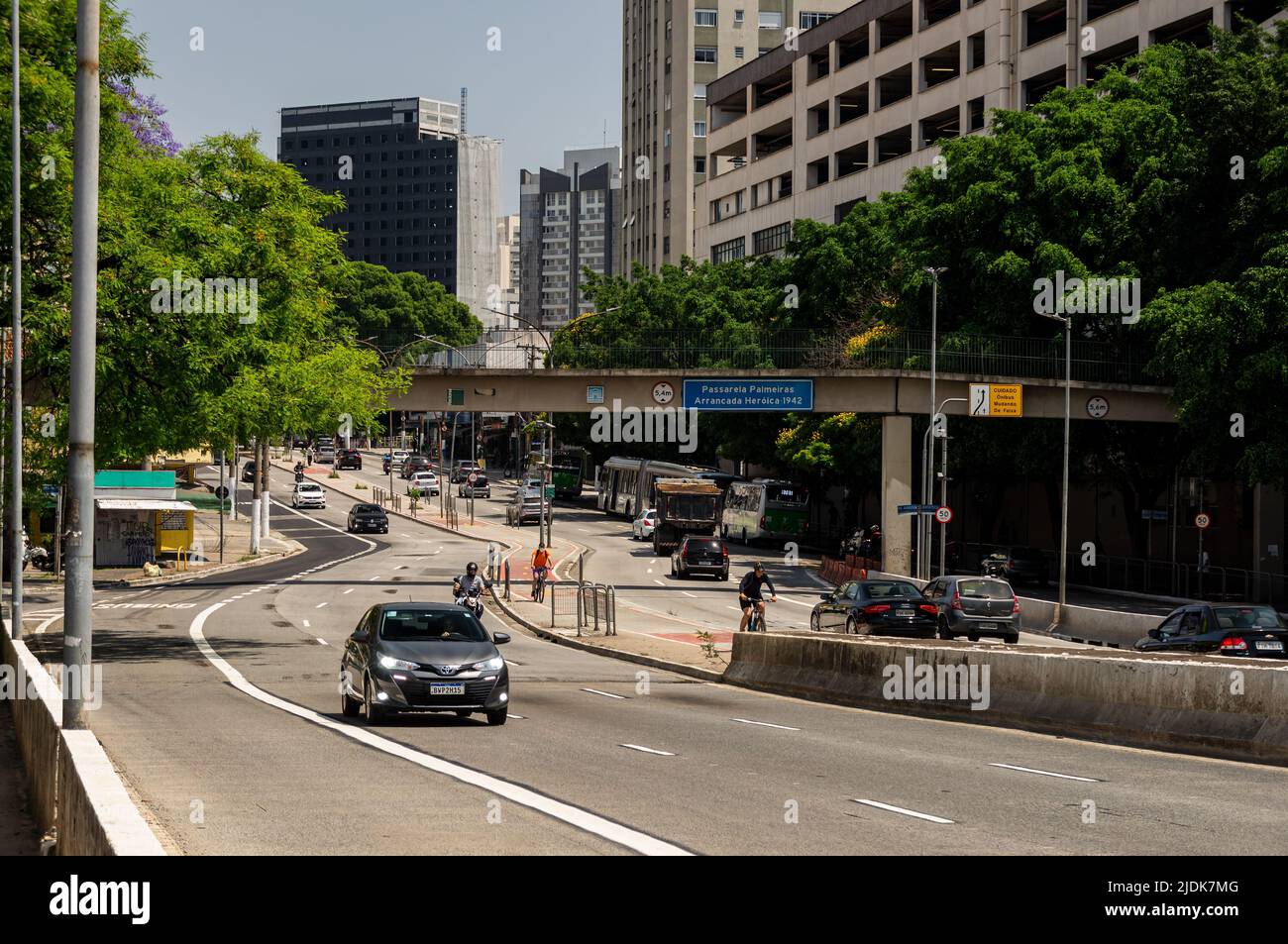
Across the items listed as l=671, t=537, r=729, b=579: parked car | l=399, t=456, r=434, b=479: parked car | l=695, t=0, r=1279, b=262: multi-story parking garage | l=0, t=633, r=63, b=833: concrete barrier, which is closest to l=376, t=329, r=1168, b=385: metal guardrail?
l=671, t=537, r=729, b=579: parked car

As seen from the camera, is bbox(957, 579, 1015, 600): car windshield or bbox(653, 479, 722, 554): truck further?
bbox(653, 479, 722, 554): truck

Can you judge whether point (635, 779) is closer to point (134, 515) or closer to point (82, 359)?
point (82, 359)

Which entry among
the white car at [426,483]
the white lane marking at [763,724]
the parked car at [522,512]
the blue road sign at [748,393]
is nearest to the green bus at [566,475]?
the white car at [426,483]

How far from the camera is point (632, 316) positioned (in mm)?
100938

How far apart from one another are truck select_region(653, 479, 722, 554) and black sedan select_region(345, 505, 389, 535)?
65.8 feet

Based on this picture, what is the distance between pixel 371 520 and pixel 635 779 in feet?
247

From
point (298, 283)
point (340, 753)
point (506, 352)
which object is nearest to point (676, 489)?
point (506, 352)

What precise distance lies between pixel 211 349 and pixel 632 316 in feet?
239

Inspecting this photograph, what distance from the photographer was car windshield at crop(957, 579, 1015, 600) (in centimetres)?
3631

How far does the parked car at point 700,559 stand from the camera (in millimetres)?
60500

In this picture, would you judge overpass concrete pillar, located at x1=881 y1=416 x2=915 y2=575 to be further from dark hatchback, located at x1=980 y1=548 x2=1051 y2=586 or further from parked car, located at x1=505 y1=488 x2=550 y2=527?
parked car, located at x1=505 y1=488 x2=550 y2=527

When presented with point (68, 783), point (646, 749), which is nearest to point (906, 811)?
point (646, 749)

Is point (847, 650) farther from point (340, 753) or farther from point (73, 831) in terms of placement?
point (73, 831)

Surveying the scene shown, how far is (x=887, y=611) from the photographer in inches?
1340
